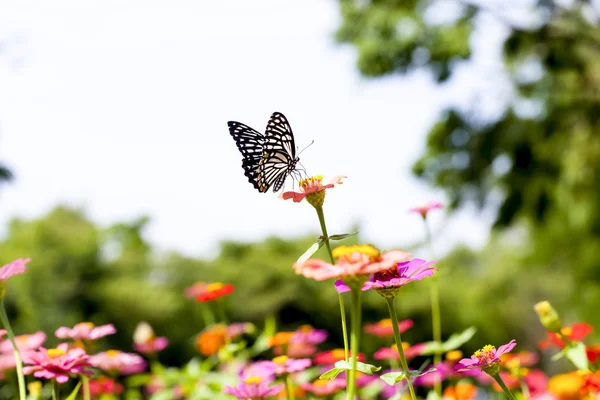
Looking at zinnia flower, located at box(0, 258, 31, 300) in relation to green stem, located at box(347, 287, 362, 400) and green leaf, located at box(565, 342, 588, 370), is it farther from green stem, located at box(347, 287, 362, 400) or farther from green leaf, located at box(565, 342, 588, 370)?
green leaf, located at box(565, 342, 588, 370)

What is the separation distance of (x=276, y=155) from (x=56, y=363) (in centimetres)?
106

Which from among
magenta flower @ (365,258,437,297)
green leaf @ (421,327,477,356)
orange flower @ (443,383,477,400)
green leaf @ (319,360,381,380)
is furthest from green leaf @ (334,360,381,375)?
orange flower @ (443,383,477,400)

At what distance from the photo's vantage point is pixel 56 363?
112cm

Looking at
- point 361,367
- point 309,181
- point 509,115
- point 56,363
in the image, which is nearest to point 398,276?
point 361,367

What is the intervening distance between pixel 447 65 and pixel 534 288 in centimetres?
1616

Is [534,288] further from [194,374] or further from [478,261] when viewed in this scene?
[194,374]

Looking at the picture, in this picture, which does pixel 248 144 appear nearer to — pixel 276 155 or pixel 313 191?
pixel 276 155

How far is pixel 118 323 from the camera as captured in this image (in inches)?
315

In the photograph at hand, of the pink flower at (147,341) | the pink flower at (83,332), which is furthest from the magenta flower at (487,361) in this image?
the pink flower at (147,341)

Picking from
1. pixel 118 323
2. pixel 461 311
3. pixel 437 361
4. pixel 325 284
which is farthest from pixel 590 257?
pixel 437 361

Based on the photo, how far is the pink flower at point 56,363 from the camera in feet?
3.64

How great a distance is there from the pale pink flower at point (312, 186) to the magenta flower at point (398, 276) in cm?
21

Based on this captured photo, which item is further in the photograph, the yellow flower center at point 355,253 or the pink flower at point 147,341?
the pink flower at point 147,341

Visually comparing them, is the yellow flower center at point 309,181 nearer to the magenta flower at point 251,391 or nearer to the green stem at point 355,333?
the green stem at point 355,333
